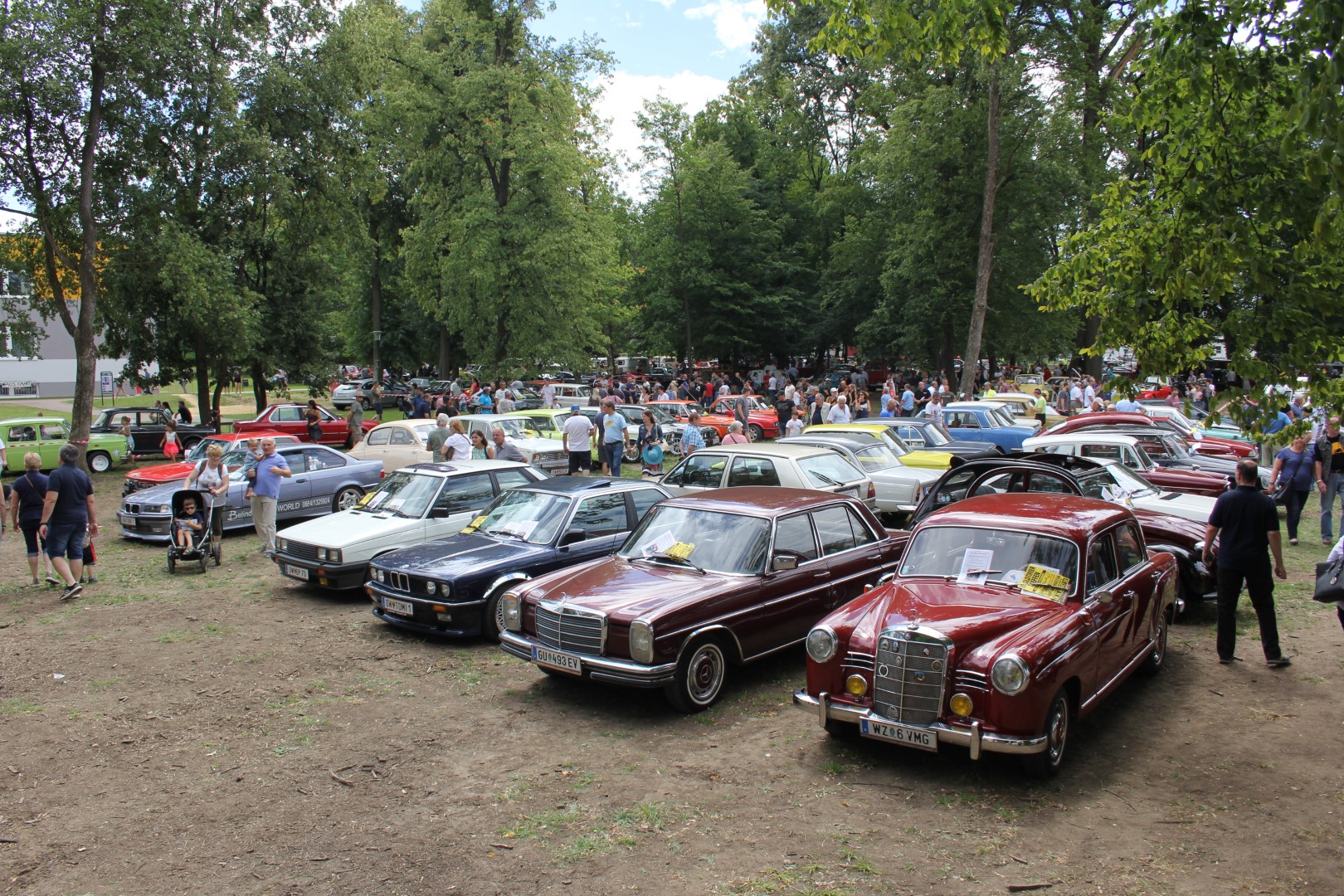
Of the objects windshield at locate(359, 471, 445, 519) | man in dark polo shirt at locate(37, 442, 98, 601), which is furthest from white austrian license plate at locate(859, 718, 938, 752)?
man in dark polo shirt at locate(37, 442, 98, 601)

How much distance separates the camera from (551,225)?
33.3m

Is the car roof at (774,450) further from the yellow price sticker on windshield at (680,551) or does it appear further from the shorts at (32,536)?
the shorts at (32,536)

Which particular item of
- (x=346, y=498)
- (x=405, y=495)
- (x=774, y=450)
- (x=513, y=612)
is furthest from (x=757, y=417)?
(x=513, y=612)

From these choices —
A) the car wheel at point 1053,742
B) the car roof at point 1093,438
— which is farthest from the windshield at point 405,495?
the car roof at point 1093,438

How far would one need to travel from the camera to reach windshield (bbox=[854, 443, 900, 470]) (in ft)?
49.8

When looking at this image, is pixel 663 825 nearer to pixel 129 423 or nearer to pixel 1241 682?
pixel 1241 682

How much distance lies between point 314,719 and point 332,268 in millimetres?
25548

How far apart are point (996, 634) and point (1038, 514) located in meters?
1.52

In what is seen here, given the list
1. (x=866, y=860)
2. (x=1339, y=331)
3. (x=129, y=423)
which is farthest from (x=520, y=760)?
(x=129, y=423)

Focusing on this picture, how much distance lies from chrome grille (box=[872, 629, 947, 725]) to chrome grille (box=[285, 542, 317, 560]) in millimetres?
7407

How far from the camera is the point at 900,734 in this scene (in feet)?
18.6

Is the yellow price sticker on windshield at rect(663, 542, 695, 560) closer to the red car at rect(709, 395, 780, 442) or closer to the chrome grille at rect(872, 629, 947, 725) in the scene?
the chrome grille at rect(872, 629, 947, 725)

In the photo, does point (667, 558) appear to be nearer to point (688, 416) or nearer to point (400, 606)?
point (400, 606)

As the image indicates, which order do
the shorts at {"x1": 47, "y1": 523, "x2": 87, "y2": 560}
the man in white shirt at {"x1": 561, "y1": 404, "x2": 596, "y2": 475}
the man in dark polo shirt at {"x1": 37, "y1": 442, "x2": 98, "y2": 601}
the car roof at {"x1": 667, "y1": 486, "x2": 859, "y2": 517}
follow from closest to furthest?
the car roof at {"x1": 667, "y1": 486, "x2": 859, "y2": 517}, the man in dark polo shirt at {"x1": 37, "y1": 442, "x2": 98, "y2": 601}, the shorts at {"x1": 47, "y1": 523, "x2": 87, "y2": 560}, the man in white shirt at {"x1": 561, "y1": 404, "x2": 596, "y2": 475}
